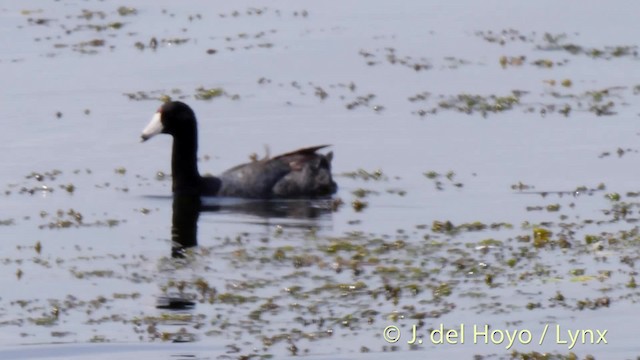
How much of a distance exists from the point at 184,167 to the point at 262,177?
802mm

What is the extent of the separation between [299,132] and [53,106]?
3.25m

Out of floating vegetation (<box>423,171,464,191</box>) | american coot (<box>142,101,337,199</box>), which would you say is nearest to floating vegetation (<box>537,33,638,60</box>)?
floating vegetation (<box>423,171,464,191</box>)

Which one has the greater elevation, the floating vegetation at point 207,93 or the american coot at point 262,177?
the floating vegetation at point 207,93

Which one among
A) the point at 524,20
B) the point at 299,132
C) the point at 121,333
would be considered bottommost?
the point at 121,333

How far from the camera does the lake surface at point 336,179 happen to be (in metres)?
12.8

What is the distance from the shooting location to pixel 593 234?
15391 mm

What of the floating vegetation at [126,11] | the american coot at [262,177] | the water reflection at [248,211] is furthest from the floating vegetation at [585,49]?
the water reflection at [248,211]

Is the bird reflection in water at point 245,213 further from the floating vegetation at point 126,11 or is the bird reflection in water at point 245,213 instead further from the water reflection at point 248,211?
the floating vegetation at point 126,11

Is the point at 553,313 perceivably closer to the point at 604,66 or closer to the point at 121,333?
the point at 121,333

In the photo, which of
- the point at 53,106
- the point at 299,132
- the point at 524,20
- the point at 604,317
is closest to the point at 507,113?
the point at 299,132

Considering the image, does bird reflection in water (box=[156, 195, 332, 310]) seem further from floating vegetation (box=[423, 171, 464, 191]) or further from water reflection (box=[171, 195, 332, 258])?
floating vegetation (box=[423, 171, 464, 191])

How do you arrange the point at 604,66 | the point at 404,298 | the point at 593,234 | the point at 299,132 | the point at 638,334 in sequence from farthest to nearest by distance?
1. the point at 604,66
2. the point at 299,132
3. the point at 593,234
4. the point at 404,298
5. the point at 638,334

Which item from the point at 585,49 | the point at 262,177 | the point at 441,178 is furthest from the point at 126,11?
the point at 441,178

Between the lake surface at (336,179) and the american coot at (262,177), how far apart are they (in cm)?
24
